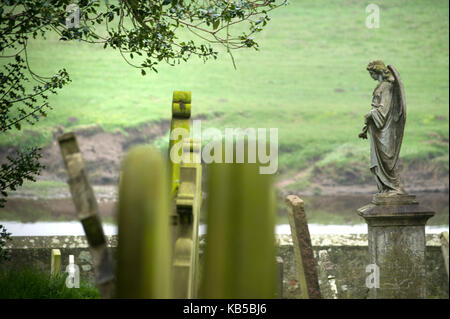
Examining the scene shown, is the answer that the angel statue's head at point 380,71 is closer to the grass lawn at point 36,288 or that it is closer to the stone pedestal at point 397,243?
the stone pedestal at point 397,243

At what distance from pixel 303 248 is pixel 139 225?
1.76 meters

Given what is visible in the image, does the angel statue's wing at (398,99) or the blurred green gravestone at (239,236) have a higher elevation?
the angel statue's wing at (398,99)

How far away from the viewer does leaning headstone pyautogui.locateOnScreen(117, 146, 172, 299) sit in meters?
2.86

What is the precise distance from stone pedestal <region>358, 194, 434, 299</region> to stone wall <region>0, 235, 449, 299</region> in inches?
33.2

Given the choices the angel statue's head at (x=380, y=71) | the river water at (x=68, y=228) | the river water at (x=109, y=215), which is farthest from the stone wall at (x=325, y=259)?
the river water at (x=109, y=215)

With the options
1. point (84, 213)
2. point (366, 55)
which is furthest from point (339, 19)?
point (84, 213)

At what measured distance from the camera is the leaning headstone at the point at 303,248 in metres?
4.19

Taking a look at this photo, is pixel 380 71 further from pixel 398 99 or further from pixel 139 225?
pixel 139 225

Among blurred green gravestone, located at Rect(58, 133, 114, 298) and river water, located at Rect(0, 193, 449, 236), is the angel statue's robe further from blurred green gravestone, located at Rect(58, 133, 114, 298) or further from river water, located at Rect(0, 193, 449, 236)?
river water, located at Rect(0, 193, 449, 236)

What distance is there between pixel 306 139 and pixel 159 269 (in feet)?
120

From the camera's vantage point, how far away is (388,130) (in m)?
8.23

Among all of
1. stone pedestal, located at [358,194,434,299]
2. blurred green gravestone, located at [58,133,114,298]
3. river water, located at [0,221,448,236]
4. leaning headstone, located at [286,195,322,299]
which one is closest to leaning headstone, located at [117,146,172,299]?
blurred green gravestone, located at [58,133,114,298]

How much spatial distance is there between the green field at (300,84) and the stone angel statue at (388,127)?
1118 inches

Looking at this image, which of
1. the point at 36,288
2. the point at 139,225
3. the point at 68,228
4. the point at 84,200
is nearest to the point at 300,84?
the point at 68,228
